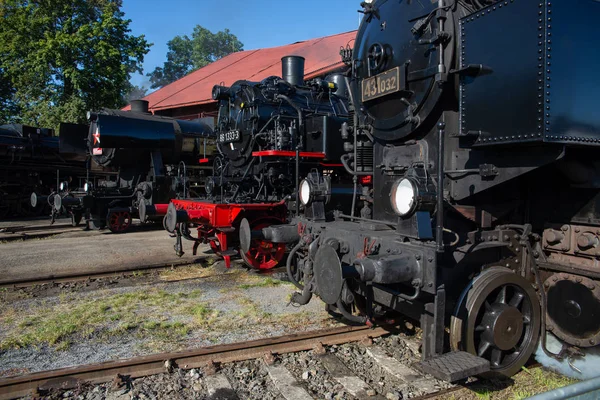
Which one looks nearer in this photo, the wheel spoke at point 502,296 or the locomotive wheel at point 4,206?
the wheel spoke at point 502,296

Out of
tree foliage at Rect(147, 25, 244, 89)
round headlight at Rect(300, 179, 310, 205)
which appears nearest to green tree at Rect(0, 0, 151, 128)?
round headlight at Rect(300, 179, 310, 205)

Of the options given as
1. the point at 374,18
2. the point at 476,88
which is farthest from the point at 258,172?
the point at 476,88

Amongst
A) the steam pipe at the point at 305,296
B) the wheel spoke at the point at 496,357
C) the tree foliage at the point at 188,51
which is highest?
the tree foliage at the point at 188,51

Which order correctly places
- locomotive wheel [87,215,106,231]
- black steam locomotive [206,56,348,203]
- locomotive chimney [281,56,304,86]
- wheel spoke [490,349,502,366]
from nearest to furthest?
wheel spoke [490,349,502,366], black steam locomotive [206,56,348,203], locomotive chimney [281,56,304,86], locomotive wheel [87,215,106,231]

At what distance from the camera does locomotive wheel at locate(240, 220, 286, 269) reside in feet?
21.7

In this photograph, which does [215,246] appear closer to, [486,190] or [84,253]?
[84,253]

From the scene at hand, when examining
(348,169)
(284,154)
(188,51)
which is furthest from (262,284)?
(188,51)

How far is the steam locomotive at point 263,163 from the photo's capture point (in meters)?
6.59

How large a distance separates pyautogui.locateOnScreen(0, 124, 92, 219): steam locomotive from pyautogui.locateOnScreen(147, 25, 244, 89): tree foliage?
43.6 metres

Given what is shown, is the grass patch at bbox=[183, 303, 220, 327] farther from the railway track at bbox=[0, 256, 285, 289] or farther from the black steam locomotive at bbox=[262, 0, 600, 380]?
the railway track at bbox=[0, 256, 285, 289]

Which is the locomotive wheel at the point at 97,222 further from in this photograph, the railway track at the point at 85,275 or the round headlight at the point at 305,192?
the round headlight at the point at 305,192

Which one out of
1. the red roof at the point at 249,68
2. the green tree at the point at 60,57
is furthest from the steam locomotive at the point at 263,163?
the green tree at the point at 60,57

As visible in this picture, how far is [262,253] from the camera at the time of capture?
679 centimetres

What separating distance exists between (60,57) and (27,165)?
17.8 feet
